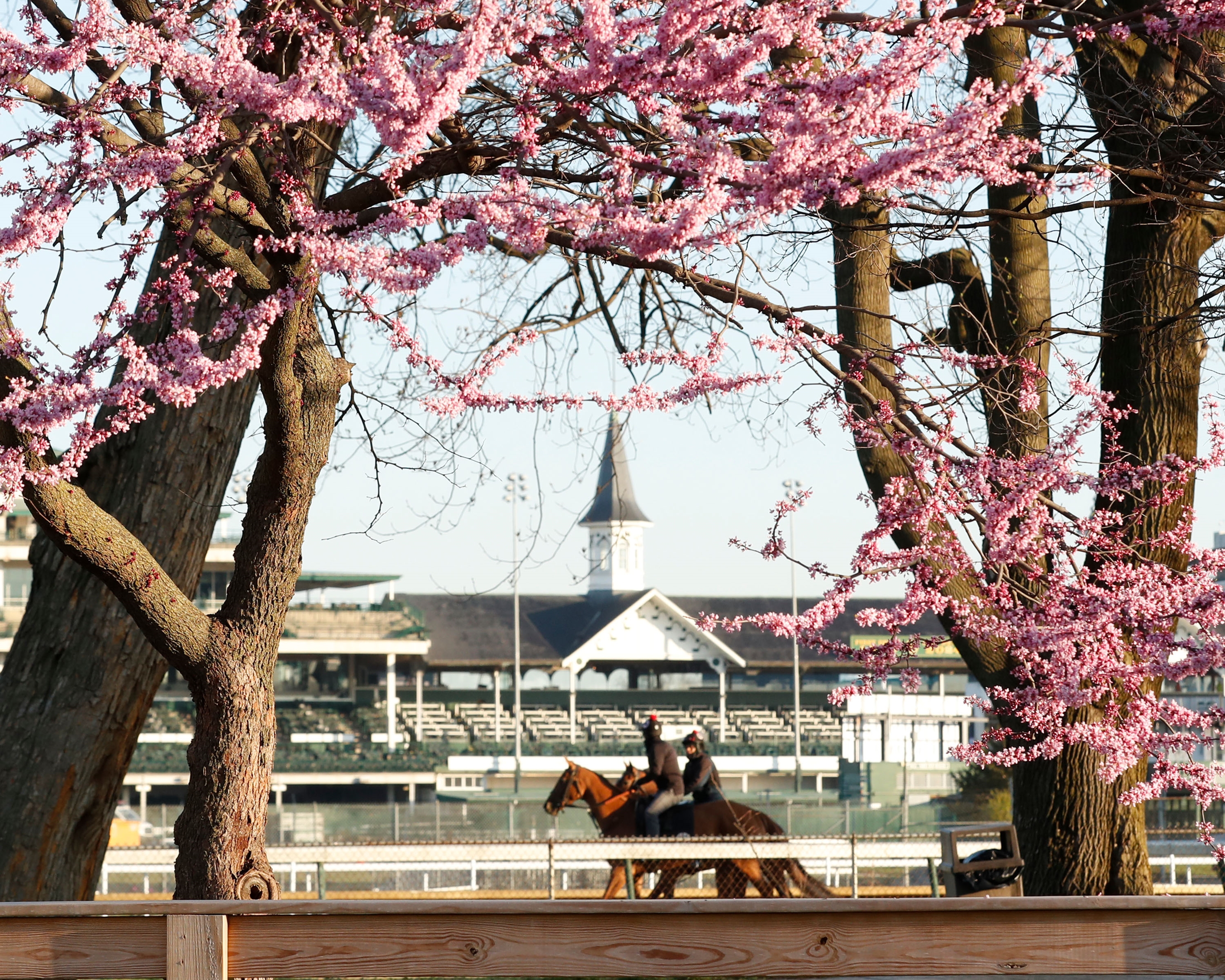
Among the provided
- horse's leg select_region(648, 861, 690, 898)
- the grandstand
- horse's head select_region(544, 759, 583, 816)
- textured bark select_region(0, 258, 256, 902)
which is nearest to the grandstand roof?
the grandstand

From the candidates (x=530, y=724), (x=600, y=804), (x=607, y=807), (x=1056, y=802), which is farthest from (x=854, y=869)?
(x=530, y=724)

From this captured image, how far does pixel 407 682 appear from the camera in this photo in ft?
216

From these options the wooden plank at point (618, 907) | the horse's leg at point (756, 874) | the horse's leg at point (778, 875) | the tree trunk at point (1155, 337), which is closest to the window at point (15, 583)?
the horse's leg at point (756, 874)

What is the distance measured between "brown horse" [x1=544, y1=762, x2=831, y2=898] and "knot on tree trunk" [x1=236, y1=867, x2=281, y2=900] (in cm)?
832

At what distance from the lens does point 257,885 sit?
5566mm

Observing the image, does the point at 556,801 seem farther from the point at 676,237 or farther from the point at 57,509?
the point at 676,237

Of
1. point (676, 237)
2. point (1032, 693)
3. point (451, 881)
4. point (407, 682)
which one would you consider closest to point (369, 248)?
point (676, 237)

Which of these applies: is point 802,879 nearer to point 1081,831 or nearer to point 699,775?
point 699,775

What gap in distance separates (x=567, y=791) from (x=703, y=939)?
1241 centimetres

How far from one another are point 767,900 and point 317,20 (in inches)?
148

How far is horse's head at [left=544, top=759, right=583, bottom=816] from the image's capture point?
53.4 feet

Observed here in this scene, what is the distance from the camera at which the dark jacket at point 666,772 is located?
1534 centimetres

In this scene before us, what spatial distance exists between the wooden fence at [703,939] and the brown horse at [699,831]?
31.1 feet

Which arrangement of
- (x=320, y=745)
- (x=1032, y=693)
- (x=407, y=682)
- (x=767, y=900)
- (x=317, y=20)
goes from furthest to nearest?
(x=407, y=682) < (x=320, y=745) < (x=1032, y=693) < (x=317, y=20) < (x=767, y=900)
